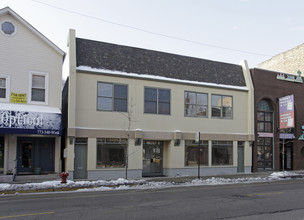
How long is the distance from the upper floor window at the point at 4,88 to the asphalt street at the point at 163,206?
6.20 metres

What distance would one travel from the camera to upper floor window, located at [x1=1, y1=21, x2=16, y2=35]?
1771cm

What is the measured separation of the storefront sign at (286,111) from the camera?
966 inches

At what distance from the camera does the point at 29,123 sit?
16.8 m

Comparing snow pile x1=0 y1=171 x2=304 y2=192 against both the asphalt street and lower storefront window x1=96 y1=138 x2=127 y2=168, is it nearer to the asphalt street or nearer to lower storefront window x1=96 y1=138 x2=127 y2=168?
the asphalt street

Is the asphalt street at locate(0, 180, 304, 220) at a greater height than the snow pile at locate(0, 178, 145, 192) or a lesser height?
greater

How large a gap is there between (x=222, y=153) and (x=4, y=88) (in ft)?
48.7

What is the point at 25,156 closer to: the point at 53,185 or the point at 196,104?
the point at 53,185

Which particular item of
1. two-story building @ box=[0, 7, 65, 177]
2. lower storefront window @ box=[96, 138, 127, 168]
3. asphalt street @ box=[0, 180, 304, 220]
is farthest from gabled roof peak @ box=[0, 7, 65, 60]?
asphalt street @ box=[0, 180, 304, 220]

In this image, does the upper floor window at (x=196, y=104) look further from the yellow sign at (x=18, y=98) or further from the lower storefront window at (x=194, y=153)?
the yellow sign at (x=18, y=98)

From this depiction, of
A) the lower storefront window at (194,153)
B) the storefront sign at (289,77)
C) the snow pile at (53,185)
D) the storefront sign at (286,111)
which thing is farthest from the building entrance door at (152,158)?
the storefront sign at (289,77)

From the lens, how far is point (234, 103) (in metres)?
23.9

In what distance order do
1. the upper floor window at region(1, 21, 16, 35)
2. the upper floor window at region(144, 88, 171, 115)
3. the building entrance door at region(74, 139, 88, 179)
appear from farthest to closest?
the upper floor window at region(144, 88, 171, 115) < the building entrance door at region(74, 139, 88, 179) < the upper floor window at region(1, 21, 16, 35)

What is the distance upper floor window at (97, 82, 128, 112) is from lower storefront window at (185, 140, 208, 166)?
5.20 m

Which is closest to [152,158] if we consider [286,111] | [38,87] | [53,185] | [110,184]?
[110,184]
